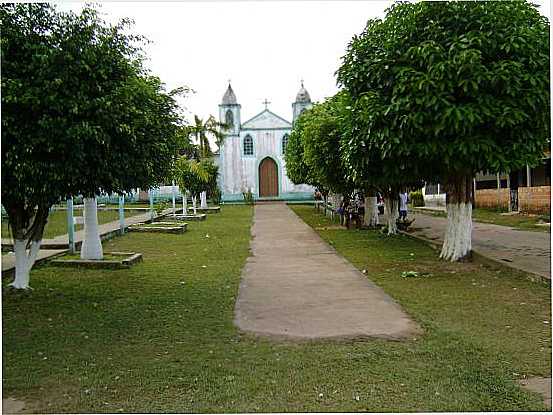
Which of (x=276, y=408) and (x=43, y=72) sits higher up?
(x=43, y=72)

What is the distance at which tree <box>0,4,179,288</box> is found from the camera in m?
6.51

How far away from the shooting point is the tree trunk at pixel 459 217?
11.2 meters

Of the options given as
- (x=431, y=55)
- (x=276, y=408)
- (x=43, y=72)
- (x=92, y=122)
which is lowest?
(x=276, y=408)

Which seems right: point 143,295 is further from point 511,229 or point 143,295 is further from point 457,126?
point 511,229

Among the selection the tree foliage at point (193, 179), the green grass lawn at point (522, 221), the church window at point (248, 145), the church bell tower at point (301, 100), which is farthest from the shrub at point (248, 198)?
the green grass lawn at point (522, 221)

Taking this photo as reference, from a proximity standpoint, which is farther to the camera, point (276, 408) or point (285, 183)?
point (285, 183)

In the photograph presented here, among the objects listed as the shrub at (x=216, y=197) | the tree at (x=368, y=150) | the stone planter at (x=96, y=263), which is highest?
the tree at (x=368, y=150)

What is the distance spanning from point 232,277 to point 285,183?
123 ft

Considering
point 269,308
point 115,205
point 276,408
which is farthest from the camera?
point 115,205

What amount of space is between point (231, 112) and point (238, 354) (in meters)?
41.9

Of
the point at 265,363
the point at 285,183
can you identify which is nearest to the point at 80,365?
the point at 265,363

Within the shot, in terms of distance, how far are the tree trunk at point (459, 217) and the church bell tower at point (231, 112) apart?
35.6 metres

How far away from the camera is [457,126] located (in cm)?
916

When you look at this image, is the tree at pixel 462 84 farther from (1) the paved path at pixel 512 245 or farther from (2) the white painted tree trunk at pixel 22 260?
(2) the white painted tree trunk at pixel 22 260
